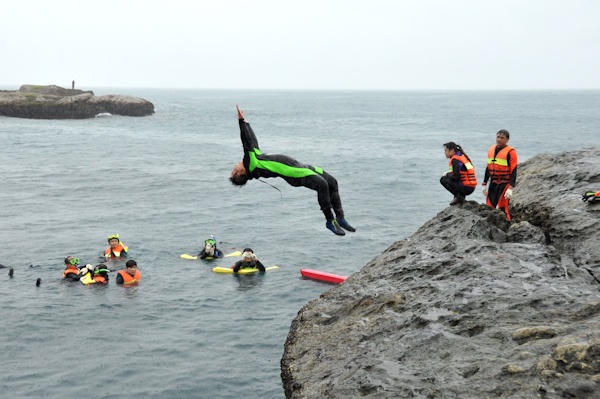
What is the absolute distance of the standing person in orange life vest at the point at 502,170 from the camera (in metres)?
13.5

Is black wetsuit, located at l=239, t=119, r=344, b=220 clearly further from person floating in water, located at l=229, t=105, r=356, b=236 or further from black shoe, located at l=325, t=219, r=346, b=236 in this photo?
black shoe, located at l=325, t=219, r=346, b=236

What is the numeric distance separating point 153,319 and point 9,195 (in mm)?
27177

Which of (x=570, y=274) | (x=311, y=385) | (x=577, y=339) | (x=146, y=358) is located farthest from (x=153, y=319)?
(x=577, y=339)

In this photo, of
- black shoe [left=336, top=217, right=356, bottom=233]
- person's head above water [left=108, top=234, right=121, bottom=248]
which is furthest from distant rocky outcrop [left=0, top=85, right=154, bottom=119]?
black shoe [left=336, top=217, right=356, bottom=233]

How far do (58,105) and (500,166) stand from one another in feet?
347

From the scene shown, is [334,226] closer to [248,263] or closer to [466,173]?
[466,173]

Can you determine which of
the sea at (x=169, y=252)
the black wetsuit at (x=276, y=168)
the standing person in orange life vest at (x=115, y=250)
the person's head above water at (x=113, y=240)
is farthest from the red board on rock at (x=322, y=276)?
the black wetsuit at (x=276, y=168)

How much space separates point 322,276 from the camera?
26.9 m

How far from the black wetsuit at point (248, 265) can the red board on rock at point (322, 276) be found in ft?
5.95

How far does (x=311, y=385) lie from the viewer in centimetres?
968

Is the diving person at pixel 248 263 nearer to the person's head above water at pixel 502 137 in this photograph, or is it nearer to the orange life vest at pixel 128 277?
the orange life vest at pixel 128 277

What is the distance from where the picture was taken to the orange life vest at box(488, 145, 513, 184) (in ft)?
44.7

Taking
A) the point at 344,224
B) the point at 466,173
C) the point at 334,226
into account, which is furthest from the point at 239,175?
the point at 466,173

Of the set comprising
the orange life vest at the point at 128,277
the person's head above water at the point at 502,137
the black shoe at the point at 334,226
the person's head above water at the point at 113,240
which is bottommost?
the orange life vest at the point at 128,277
